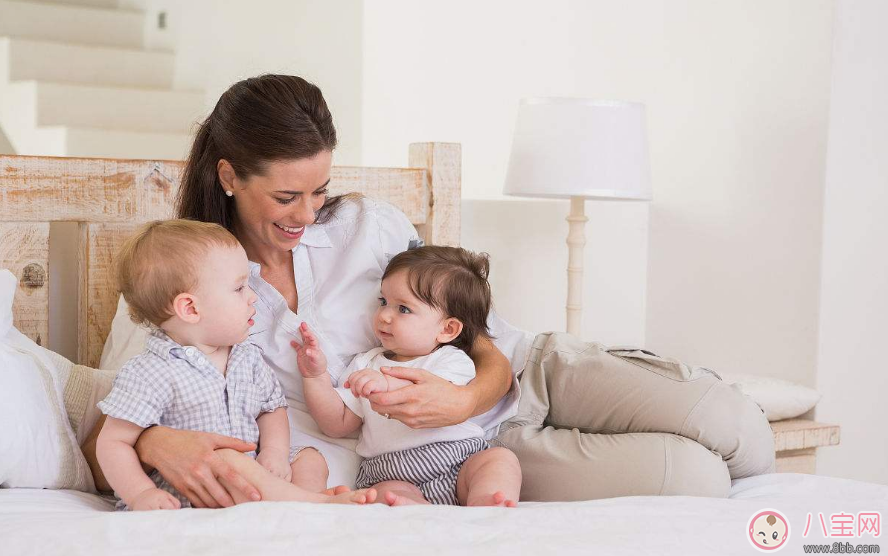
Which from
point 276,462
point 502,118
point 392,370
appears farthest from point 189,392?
point 502,118

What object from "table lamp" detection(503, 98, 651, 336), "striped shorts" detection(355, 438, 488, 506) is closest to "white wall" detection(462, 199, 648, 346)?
"table lamp" detection(503, 98, 651, 336)

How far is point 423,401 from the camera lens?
146 centimetres

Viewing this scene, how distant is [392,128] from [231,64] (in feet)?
3.14

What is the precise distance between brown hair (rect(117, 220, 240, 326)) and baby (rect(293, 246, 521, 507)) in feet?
0.68

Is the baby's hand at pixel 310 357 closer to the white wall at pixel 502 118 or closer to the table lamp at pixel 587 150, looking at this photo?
the table lamp at pixel 587 150

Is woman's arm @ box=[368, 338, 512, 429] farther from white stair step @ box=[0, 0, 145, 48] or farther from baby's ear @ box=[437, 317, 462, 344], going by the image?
white stair step @ box=[0, 0, 145, 48]

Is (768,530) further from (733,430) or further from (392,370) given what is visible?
(392,370)

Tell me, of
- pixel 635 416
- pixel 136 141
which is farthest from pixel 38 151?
pixel 635 416

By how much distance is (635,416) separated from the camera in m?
1.58

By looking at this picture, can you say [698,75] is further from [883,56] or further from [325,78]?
[325,78]

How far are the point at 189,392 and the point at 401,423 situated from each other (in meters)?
0.33

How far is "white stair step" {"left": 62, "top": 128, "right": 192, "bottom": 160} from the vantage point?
393 centimetres

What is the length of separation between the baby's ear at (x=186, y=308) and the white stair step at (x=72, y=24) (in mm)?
3242

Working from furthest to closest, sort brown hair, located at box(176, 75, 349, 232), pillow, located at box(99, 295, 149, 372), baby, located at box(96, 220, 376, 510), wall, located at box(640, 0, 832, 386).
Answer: wall, located at box(640, 0, 832, 386), pillow, located at box(99, 295, 149, 372), brown hair, located at box(176, 75, 349, 232), baby, located at box(96, 220, 376, 510)
